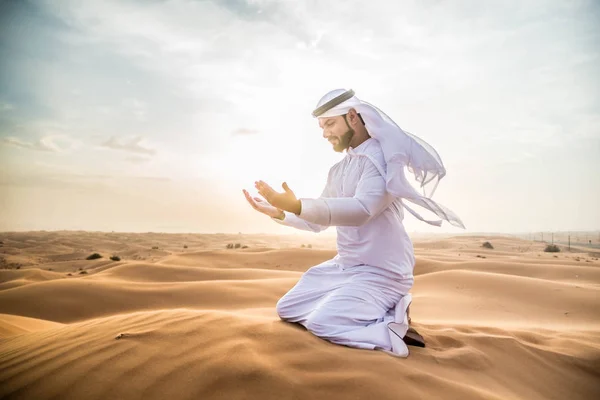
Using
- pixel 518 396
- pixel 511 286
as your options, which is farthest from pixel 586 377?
pixel 511 286

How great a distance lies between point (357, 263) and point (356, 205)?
2.50ft

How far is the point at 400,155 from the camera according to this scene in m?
3.30

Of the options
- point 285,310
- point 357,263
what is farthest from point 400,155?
point 285,310

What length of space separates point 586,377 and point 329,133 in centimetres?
312

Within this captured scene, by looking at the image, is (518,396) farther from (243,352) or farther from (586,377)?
(243,352)

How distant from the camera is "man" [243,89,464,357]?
3.02 metres

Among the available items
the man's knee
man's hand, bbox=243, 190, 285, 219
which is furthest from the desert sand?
man's hand, bbox=243, 190, 285, 219

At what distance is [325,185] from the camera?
404 centimetres

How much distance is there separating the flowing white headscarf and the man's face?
0.08 meters

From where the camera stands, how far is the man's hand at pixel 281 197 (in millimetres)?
2744

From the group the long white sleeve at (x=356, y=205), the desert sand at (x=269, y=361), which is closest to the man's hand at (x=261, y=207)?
the long white sleeve at (x=356, y=205)

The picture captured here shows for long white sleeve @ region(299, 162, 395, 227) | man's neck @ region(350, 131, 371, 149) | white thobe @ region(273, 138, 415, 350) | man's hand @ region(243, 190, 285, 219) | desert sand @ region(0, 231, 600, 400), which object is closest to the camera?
desert sand @ region(0, 231, 600, 400)

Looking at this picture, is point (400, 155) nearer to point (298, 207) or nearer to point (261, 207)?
point (298, 207)

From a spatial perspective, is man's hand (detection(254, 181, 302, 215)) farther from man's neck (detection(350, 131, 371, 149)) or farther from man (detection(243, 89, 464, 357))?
man's neck (detection(350, 131, 371, 149))
